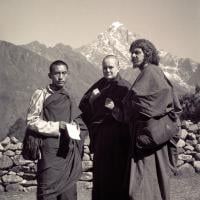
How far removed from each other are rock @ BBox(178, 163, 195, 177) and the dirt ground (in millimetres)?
405

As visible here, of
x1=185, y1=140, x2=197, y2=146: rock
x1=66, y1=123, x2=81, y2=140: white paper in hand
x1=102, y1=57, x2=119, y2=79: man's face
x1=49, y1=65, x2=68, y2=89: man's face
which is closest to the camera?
x1=66, y1=123, x2=81, y2=140: white paper in hand

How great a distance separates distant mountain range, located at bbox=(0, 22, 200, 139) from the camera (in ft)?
135

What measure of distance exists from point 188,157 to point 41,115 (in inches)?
272

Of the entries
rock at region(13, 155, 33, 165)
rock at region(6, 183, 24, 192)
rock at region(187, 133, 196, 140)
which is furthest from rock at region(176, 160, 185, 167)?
rock at region(6, 183, 24, 192)

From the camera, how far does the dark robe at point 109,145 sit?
5.32 meters

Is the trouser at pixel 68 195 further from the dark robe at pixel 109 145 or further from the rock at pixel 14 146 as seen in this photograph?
the rock at pixel 14 146

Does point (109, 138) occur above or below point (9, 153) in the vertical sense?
above

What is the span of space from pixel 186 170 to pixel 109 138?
6.34m

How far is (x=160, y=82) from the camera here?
466 centimetres

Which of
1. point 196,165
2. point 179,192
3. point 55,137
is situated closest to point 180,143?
point 196,165

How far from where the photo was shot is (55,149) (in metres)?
5.27

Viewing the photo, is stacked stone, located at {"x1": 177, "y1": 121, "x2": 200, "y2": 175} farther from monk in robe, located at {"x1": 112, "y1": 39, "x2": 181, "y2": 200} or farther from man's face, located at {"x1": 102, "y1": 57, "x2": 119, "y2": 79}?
monk in robe, located at {"x1": 112, "y1": 39, "x2": 181, "y2": 200}

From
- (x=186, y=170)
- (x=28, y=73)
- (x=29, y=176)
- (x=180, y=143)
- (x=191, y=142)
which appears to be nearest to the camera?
(x=29, y=176)

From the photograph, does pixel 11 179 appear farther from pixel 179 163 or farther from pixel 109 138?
pixel 109 138
